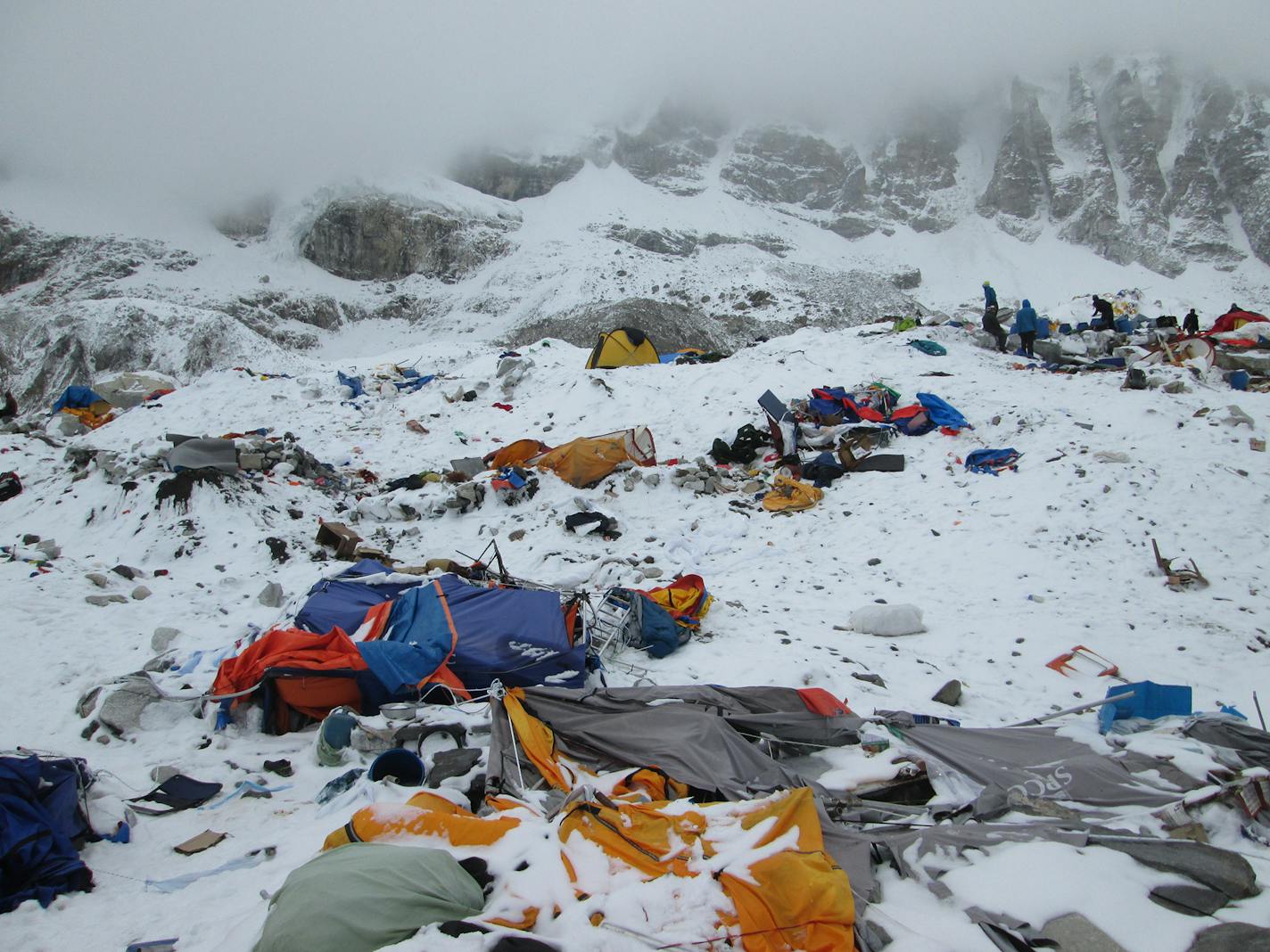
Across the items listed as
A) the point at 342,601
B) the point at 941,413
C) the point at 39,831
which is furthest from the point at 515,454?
the point at 39,831

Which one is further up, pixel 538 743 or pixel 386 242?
pixel 386 242

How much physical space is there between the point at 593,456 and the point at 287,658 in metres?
7.17

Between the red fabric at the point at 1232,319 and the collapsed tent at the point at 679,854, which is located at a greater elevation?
the red fabric at the point at 1232,319

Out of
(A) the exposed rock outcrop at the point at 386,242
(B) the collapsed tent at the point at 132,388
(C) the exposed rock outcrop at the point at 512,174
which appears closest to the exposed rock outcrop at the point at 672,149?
(C) the exposed rock outcrop at the point at 512,174

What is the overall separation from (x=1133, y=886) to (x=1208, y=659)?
15.6 feet

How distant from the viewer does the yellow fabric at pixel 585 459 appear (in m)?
11.2

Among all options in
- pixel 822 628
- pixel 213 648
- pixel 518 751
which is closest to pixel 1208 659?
pixel 822 628

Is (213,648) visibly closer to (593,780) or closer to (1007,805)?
(593,780)

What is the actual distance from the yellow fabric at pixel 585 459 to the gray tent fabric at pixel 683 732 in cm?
661

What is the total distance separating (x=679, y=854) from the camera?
2.77 m

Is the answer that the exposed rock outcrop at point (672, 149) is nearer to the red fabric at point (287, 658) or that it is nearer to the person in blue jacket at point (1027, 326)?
the person in blue jacket at point (1027, 326)

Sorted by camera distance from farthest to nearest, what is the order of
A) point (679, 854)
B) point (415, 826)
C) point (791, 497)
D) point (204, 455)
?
point (791, 497) < point (204, 455) < point (415, 826) < point (679, 854)

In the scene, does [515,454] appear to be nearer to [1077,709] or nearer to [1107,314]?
[1077,709]

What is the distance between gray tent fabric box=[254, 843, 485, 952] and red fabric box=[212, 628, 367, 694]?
233 centimetres
